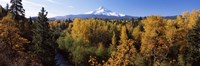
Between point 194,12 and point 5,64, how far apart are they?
103 m

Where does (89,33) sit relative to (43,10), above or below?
below

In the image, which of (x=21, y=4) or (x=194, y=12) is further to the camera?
(x=194, y=12)

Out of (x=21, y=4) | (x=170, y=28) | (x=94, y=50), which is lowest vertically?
(x=94, y=50)

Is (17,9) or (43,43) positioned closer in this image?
(43,43)

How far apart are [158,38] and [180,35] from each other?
10955mm

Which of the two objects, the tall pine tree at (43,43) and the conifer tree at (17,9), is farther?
the conifer tree at (17,9)

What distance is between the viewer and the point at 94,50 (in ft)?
292

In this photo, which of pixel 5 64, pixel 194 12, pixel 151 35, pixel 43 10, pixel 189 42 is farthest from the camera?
pixel 194 12

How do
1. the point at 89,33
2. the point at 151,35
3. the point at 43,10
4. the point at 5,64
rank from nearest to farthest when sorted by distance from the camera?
the point at 5,64 → the point at 43,10 → the point at 151,35 → the point at 89,33

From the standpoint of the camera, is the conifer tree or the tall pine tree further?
the conifer tree

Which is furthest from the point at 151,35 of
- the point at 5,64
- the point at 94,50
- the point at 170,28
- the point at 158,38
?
the point at 5,64

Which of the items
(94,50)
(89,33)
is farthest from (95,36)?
(94,50)

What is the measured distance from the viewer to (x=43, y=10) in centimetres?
6062

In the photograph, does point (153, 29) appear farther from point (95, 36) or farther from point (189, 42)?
point (95, 36)
